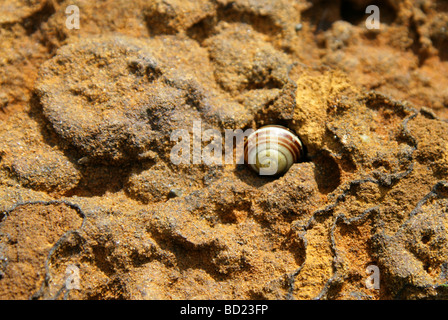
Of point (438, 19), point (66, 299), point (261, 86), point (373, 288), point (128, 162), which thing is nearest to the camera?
point (66, 299)

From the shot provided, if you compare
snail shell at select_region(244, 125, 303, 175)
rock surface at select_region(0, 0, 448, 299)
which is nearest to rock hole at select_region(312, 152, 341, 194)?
rock surface at select_region(0, 0, 448, 299)

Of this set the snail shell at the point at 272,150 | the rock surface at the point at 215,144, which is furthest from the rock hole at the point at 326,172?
the snail shell at the point at 272,150

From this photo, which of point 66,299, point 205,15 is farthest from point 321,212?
point 205,15

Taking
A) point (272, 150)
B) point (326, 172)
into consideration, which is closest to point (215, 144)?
point (272, 150)
